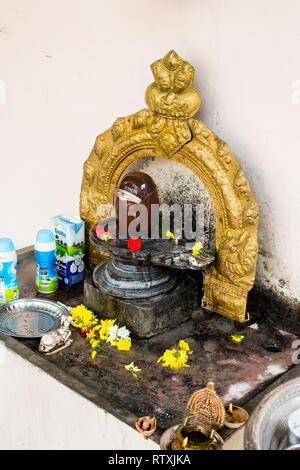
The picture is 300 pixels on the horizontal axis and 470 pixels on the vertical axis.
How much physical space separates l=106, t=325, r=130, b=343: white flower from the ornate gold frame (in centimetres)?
34

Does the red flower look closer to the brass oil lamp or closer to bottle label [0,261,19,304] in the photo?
bottle label [0,261,19,304]

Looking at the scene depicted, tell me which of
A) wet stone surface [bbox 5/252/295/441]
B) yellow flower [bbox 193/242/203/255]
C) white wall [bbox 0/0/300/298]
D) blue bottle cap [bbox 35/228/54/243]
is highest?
white wall [bbox 0/0/300/298]

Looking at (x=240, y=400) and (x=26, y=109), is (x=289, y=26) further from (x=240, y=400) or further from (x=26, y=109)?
(x=26, y=109)

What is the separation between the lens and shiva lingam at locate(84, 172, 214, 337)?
73.7 inches

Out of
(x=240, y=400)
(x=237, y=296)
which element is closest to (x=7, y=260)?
(x=237, y=296)

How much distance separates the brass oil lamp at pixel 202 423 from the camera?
135 centimetres

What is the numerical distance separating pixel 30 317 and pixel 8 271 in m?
0.19

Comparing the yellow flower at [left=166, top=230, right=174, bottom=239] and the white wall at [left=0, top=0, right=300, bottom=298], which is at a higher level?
the white wall at [left=0, top=0, right=300, bottom=298]

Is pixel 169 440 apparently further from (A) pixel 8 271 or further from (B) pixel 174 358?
(A) pixel 8 271

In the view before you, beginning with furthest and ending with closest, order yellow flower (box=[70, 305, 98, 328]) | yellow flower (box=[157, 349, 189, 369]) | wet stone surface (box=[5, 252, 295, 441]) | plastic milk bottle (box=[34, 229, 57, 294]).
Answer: plastic milk bottle (box=[34, 229, 57, 294])
yellow flower (box=[70, 305, 98, 328])
yellow flower (box=[157, 349, 189, 369])
wet stone surface (box=[5, 252, 295, 441])

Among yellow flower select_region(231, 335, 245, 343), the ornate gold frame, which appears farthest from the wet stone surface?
the ornate gold frame

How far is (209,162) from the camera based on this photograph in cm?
187

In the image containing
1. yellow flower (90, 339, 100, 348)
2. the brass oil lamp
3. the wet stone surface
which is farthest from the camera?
yellow flower (90, 339, 100, 348)

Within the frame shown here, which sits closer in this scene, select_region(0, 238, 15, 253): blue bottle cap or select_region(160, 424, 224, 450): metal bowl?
select_region(160, 424, 224, 450): metal bowl
